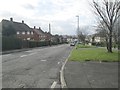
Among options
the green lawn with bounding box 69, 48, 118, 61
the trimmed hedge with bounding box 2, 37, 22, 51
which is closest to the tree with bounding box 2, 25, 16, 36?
the trimmed hedge with bounding box 2, 37, 22, 51

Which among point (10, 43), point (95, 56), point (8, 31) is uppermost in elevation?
point (8, 31)

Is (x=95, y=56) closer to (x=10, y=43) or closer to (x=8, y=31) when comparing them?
(x=10, y=43)

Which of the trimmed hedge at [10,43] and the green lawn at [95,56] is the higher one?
the trimmed hedge at [10,43]

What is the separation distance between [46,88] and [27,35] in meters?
101

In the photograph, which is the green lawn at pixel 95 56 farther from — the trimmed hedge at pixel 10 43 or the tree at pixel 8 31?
the tree at pixel 8 31

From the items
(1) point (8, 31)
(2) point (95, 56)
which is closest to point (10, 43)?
(1) point (8, 31)

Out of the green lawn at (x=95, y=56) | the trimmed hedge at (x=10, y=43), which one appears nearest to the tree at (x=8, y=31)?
the trimmed hedge at (x=10, y=43)

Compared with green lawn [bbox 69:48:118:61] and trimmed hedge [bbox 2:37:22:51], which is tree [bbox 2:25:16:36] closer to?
trimmed hedge [bbox 2:37:22:51]

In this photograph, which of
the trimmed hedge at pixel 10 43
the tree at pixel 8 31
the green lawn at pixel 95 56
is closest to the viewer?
the green lawn at pixel 95 56

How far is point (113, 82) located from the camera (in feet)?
30.4

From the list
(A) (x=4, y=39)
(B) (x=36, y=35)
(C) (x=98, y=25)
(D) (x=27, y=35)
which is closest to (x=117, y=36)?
(C) (x=98, y=25)

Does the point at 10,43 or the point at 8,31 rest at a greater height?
the point at 8,31

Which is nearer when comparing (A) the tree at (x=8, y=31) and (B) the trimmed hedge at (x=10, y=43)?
(B) the trimmed hedge at (x=10, y=43)

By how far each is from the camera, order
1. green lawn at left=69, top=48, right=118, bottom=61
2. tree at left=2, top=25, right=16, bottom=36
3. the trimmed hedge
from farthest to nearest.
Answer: tree at left=2, top=25, right=16, bottom=36, the trimmed hedge, green lawn at left=69, top=48, right=118, bottom=61
